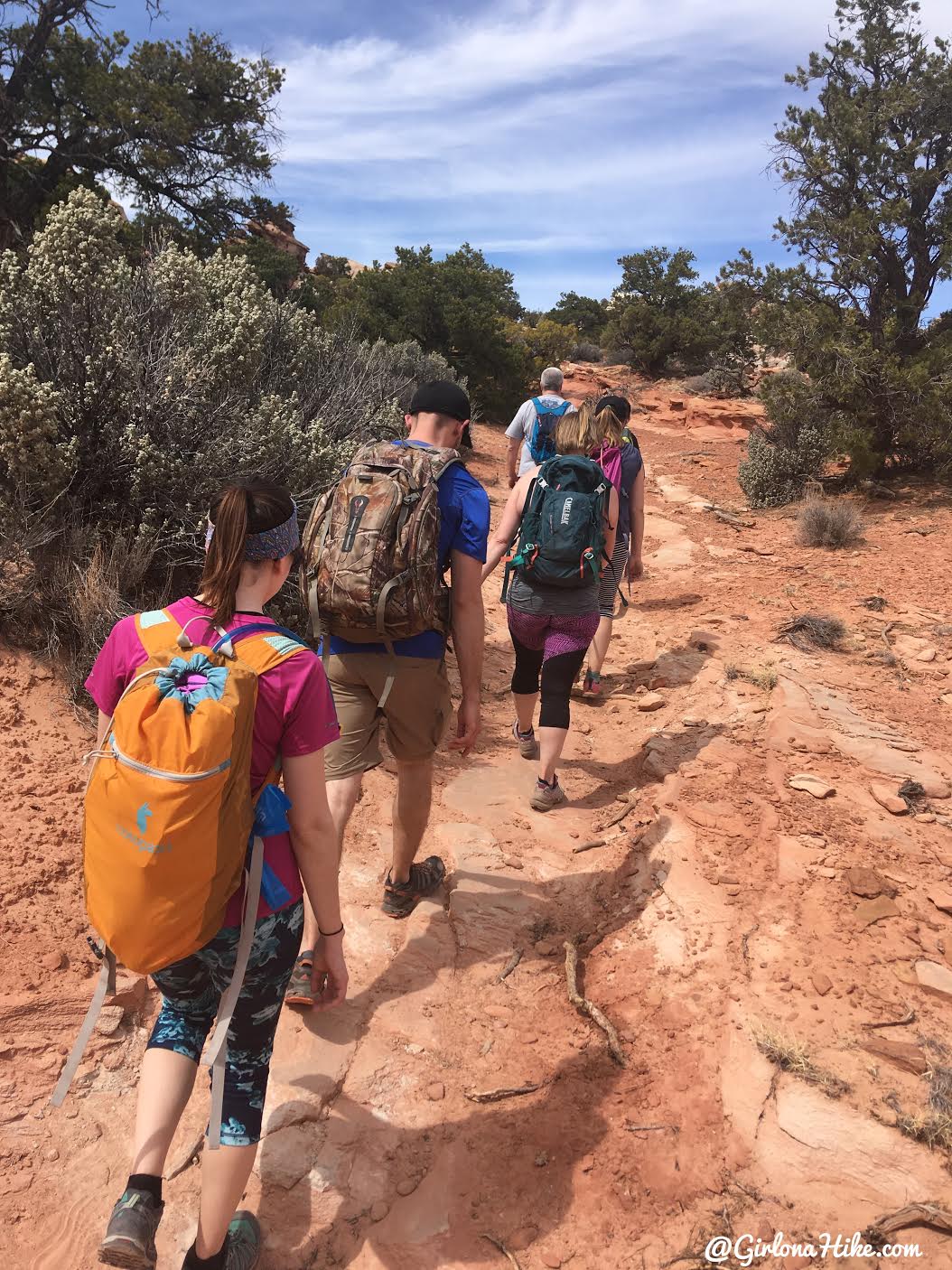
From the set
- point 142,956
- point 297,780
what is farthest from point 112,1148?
point 297,780

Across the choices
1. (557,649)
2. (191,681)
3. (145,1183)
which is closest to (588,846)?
(557,649)

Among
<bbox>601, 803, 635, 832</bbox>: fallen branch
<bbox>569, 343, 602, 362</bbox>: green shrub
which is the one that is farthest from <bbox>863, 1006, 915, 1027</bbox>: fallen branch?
<bbox>569, 343, 602, 362</bbox>: green shrub

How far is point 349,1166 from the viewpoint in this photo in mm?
2250

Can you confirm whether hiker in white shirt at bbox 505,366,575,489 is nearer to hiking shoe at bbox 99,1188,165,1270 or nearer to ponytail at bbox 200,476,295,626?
ponytail at bbox 200,476,295,626

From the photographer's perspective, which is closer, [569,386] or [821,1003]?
[821,1003]

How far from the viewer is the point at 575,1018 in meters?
2.81

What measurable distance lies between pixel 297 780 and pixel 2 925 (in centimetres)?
176

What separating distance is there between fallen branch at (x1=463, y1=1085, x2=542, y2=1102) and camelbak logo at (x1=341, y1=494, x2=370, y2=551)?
174cm

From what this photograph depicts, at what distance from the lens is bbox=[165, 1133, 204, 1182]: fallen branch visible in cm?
217

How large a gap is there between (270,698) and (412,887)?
74.9 inches

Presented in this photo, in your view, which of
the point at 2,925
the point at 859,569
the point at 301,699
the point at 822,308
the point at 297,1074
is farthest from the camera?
the point at 822,308

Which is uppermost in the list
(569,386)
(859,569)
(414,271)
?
(414,271)

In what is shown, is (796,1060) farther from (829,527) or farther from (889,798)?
(829,527)

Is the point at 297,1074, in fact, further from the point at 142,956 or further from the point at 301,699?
the point at 301,699
